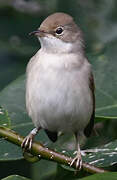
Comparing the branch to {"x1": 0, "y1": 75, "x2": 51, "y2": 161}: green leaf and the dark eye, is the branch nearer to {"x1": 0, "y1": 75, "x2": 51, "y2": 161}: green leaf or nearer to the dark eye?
{"x1": 0, "y1": 75, "x2": 51, "y2": 161}: green leaf

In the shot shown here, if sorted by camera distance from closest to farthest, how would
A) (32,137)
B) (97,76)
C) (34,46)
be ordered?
1. (32,137)
2. (97,76)
3. (34,46)

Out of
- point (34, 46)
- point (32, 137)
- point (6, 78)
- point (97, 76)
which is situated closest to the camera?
point (32, 137)

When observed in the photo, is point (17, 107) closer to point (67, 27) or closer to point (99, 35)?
point (67, 27)

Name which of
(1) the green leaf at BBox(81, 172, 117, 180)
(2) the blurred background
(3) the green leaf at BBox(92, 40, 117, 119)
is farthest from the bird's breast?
(1) the green leaf at BBox(81, 172, 117, 180)

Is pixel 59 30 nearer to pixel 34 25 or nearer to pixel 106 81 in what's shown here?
pixel 106 81

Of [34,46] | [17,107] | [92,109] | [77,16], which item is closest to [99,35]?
A: [77,16]

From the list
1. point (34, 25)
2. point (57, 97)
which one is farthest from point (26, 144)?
point (34, 25)
